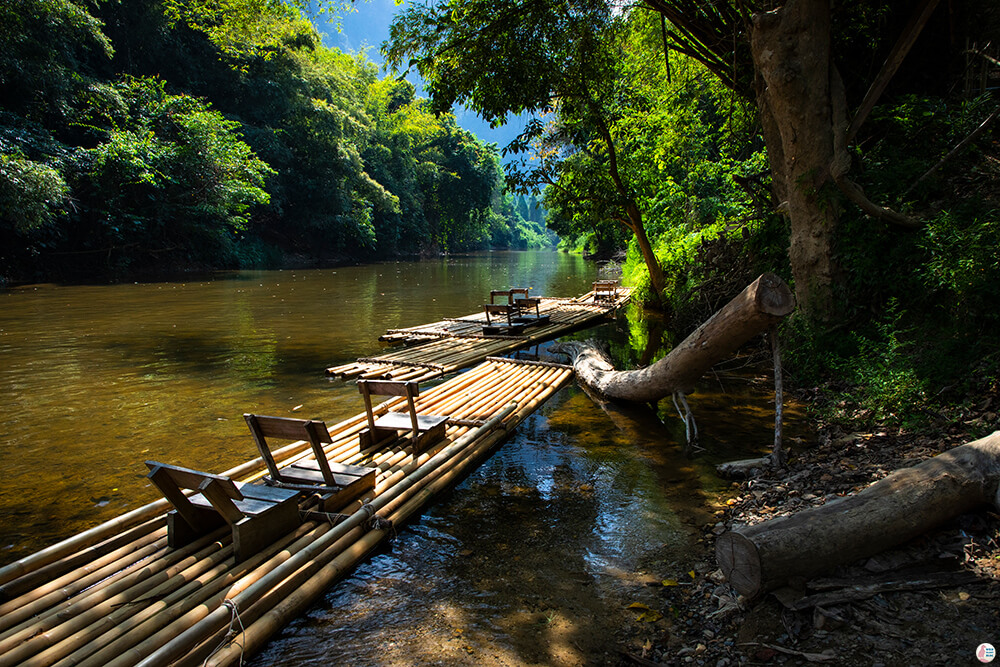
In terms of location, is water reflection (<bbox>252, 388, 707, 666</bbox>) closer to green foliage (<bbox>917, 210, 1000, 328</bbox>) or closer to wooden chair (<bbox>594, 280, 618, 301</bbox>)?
green foliage (<bbox>917, 210, 1000, 328</bbox>)

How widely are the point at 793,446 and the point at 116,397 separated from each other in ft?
28.6

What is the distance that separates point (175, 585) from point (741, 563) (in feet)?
10.4

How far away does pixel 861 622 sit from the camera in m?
2.71

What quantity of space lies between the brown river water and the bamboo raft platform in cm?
66

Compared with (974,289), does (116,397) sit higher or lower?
lower

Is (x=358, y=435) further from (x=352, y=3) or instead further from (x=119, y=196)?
(x=119, y=196)

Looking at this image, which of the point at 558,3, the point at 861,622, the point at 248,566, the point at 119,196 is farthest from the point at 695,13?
the point at 119,196

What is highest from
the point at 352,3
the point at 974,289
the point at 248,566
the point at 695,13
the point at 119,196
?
the point at 352,3

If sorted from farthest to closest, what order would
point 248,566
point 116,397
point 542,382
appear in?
point 542,382 < point 116,397 < point 248,566

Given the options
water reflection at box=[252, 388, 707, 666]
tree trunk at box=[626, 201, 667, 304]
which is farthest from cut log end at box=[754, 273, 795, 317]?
tree trunk at box=[626, 201, 667, 304]

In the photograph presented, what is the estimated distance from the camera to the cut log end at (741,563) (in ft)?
9.41

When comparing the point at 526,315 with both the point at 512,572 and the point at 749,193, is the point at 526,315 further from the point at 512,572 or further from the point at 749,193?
the point at 512,572

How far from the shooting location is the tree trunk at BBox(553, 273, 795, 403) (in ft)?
15.8

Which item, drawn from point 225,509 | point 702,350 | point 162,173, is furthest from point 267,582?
point 162,173
